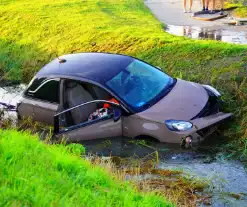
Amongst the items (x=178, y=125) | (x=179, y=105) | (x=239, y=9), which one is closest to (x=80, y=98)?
(x=179, y=105)

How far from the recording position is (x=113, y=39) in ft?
49.4

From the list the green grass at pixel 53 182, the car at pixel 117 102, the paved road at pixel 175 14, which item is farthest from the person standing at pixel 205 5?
the green grass at pixel 53 182

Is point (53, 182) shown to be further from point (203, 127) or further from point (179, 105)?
point (179, 105)

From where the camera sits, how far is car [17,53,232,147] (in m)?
8.48

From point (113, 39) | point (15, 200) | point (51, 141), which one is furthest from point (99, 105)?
point (113, 39)

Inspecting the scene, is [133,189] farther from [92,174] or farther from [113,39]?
[113,39]

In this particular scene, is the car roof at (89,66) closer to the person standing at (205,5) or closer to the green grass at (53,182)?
the green grass at (53,182)

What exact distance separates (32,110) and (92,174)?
14.1 ft

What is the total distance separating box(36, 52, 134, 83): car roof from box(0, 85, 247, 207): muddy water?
1221 millimetres

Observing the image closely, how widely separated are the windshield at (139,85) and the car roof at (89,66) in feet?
0.47

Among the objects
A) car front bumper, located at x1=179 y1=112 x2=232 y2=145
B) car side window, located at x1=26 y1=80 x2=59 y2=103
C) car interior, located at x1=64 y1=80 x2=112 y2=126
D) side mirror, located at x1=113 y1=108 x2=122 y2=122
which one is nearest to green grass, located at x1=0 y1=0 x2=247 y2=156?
car front bumper, located at x1=179 y1=112 x2=232 y2=145

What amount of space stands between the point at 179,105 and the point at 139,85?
893 millimetres

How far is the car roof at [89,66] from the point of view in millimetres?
9255

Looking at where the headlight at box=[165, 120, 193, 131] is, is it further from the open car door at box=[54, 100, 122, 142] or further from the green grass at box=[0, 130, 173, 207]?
the green grass at box=[0, 130, 173, 207]
